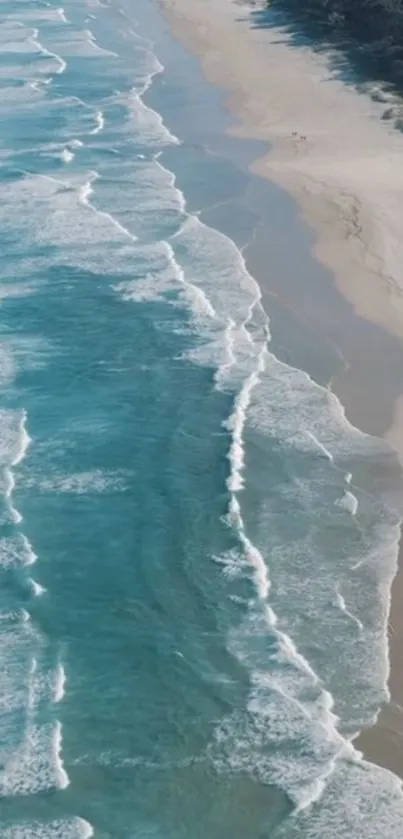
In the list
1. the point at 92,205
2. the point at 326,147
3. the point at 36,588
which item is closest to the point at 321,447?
the point at 36,588

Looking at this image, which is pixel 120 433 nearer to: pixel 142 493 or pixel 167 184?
pixel 142 493

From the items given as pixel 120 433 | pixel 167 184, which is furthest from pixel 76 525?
pixel 167 184

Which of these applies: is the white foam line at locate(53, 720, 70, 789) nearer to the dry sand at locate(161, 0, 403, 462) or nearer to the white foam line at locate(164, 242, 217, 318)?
the dry sand at locate(161, 0, 403, 462)

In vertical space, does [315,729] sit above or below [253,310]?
below

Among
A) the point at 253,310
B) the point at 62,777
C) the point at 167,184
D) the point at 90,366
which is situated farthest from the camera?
the point at 167,184

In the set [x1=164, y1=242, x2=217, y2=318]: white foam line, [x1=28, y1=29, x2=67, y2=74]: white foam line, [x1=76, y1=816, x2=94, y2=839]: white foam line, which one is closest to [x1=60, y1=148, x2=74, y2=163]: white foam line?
[x1=164, y1=242, x2=217, y2=318]: white foam line

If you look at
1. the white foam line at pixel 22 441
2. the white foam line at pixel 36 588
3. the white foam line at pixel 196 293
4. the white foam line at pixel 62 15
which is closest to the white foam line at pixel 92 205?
the white foam line at pixel 196 293

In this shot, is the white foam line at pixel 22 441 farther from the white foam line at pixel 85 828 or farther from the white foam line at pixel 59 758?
the white foam line at pixel 85 828
